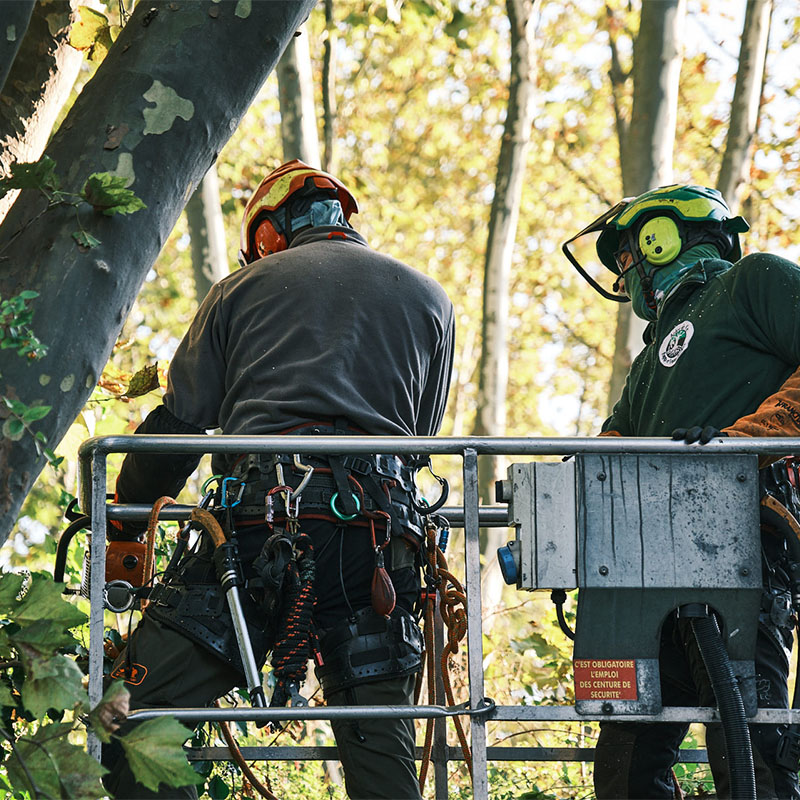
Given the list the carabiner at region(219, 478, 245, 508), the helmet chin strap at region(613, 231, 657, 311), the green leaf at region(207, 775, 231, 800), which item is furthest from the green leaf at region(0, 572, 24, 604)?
the helmet chin strap at region(613, 231, 657, 311)

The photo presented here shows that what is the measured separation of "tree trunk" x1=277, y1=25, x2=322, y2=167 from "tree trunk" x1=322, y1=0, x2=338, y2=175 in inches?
67.4

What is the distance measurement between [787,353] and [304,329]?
1402 mm

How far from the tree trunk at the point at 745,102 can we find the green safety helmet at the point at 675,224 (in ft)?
18.0

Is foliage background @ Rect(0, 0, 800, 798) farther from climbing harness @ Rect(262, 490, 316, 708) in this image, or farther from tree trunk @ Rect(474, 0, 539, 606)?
climbing harness @ Rect(262, 490, 316, 708)

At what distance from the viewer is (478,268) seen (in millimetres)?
20734

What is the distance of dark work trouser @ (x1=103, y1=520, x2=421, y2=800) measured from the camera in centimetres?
298

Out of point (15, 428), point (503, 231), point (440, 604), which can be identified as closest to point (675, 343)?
point (440, 604)

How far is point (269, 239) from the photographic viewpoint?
3.94 metres

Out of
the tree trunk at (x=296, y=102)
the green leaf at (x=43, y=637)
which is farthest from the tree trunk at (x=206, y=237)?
the green leaf at (x=43, y=637)

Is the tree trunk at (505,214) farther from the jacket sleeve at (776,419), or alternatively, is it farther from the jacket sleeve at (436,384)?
the jacket sleeve at (776,419)

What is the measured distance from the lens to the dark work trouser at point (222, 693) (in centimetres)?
298

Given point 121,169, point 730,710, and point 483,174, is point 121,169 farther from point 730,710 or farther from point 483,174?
point 483,174

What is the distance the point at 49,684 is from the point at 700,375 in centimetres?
213

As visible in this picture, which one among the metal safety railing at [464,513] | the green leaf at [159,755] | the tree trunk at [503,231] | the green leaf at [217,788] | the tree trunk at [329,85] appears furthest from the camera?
the tree trunk at [329,85]
